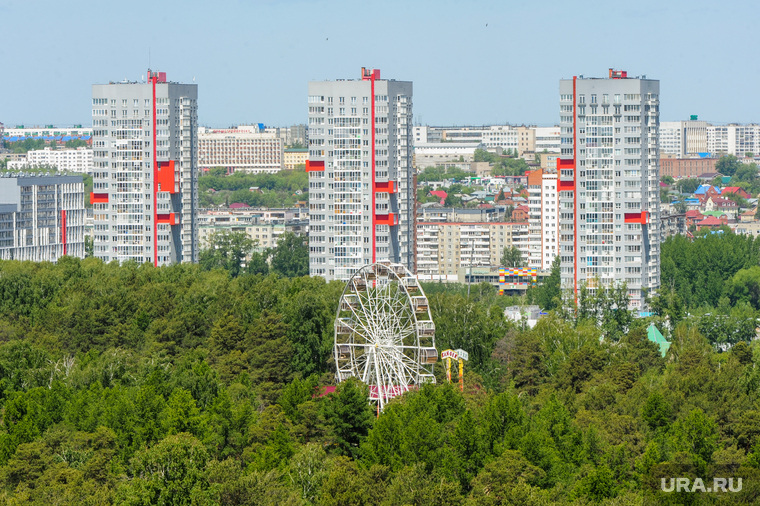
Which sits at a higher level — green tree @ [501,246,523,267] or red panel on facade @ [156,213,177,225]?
red panel on facade @ [156,213,177,225]

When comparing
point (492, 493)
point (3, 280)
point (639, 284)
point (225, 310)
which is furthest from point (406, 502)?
point (639, 284)

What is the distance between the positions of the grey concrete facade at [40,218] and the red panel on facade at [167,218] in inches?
903

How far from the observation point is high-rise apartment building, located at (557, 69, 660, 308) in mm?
137750

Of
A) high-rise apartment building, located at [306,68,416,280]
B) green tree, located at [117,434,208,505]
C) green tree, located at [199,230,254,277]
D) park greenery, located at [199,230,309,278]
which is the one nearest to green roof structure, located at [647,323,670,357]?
high-rise apartment building, located at [306,68,416,280]

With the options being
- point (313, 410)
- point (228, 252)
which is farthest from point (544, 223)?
point (313, 410)

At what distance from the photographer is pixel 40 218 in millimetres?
175375

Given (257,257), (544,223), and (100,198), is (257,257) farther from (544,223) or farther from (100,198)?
(544,223)

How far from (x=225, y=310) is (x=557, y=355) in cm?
2352

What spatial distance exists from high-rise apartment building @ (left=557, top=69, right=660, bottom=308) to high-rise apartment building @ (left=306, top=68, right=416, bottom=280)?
53.5 feet

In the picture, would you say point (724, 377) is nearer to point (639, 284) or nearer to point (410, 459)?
point (410, 459)

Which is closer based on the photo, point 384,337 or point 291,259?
point 384,337

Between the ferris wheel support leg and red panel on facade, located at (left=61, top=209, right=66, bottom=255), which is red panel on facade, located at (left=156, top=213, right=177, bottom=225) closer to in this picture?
red panel on facade, located at (left=61, top=209, right=66, bottom=255)
